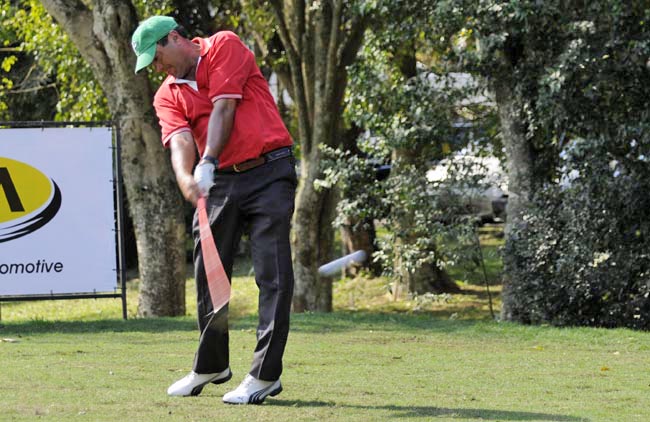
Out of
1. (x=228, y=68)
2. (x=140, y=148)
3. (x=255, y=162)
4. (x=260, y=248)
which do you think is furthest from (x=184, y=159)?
(x=140, y=148)

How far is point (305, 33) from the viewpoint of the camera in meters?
17.5

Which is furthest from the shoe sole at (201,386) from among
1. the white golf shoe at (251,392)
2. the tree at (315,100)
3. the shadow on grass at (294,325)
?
the tree at (315,100)

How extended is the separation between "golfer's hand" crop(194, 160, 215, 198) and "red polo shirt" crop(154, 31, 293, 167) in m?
0.25

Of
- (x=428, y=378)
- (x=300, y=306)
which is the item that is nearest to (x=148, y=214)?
(x=300, y=306)

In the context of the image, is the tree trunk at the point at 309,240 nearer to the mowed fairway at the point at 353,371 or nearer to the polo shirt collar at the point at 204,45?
the mowed fairway at the point at 353,371

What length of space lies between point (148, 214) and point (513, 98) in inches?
189

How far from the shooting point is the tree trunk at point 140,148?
14.8 metres

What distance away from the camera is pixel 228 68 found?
6562 millimetres

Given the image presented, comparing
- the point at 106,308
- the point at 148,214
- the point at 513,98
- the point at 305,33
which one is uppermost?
the point at 305,33

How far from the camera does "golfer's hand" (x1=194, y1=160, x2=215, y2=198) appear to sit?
6336mm

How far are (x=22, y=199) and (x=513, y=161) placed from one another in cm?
560

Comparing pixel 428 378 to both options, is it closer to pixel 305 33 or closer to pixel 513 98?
pixel 513 98

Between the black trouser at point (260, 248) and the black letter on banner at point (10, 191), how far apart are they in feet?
19.8

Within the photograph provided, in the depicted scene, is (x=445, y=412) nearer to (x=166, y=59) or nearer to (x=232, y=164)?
(x=232, y=164)
